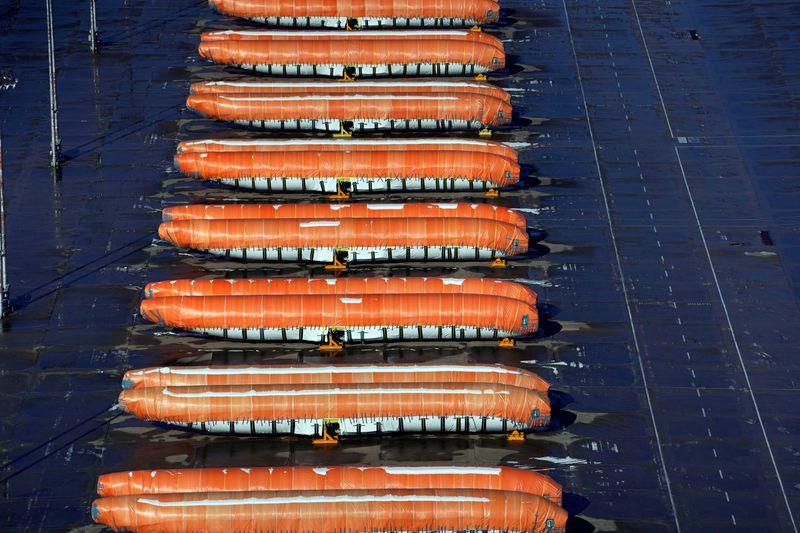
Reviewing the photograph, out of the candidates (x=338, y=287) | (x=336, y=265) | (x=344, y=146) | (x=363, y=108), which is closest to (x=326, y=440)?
(x=338, y=287)

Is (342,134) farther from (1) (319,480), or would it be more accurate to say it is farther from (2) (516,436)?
(1) (319,480)

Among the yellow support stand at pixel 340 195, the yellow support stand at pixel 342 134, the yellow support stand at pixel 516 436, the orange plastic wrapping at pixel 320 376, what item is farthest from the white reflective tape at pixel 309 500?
the yellow support stand at pixel 342 134

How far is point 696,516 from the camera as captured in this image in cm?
7356

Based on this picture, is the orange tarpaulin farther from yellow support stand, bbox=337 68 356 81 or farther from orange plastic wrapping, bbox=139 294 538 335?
yellow support stand, bbox=337 68 356 81

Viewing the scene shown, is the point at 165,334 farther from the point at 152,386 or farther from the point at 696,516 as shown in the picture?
the point at 696,516

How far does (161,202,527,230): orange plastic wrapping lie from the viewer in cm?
9200

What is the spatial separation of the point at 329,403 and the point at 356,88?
35.8 metres

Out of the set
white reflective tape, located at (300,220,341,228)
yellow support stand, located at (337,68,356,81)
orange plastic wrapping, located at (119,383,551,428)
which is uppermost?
yellow support stand, located at (337,68,356,81)

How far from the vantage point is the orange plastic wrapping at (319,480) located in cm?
7256

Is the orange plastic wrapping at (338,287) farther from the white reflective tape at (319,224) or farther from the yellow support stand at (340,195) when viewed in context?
the yellow support stand at (340,195)

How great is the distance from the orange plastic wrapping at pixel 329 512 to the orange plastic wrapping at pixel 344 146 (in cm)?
3257

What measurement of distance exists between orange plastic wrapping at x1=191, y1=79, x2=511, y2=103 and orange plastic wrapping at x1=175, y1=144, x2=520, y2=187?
9140 millimetres

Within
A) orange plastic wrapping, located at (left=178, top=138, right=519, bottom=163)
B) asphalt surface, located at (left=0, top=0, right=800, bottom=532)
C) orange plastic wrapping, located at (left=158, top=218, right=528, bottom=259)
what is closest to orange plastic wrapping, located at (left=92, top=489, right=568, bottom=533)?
asphalt surface, located at (left=0, top=0, right=800, bottom=532)

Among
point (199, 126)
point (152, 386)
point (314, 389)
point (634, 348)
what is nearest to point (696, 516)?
point (634, 348)
